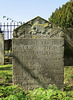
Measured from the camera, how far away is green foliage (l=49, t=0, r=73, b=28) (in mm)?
10031

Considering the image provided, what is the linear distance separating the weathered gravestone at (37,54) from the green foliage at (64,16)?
6470 millimetres

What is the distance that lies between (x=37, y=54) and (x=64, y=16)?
723 centimetres

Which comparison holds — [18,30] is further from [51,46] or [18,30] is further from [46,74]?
[46,74]

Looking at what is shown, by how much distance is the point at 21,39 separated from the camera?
12.2ft

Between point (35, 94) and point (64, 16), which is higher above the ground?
point (64, 16)

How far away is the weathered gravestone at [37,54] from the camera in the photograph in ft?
12.2

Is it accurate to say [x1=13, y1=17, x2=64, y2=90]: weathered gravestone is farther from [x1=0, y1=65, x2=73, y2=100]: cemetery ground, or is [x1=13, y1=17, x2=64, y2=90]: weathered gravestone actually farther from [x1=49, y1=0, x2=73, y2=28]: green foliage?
[x1=49, y1=0, x2=73, y2=28]: green foliage

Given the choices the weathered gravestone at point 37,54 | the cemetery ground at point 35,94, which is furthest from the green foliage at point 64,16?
the weathered gravestone at point 37,54

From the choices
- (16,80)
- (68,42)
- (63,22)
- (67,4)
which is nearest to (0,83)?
(16,80)

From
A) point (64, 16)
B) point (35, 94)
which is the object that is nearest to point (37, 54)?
point (35, 94)

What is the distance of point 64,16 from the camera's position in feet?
33.9

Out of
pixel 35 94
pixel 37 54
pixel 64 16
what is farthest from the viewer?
pixel 64 16

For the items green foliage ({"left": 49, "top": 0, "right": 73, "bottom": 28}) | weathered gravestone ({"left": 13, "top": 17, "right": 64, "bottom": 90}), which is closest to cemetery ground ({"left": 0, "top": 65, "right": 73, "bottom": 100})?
weathered gravestone ({"left": 13, "top": 17, "right": 64, "bottom": 90})

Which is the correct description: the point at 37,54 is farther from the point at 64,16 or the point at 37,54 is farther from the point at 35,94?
the point at 64,16
